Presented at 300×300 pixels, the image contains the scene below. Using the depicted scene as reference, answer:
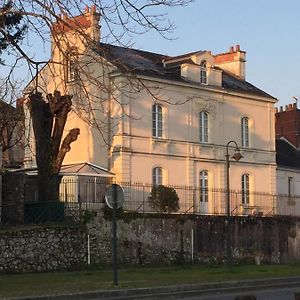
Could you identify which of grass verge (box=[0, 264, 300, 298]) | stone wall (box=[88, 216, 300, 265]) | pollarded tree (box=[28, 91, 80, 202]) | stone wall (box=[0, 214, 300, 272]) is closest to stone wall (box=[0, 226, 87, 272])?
stone wall (box=[0, 214, 300, 272])

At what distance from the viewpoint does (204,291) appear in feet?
77.6

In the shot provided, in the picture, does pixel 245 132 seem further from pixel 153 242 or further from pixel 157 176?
pixel 153 242

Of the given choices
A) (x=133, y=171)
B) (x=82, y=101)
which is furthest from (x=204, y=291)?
(x=133, y=171)

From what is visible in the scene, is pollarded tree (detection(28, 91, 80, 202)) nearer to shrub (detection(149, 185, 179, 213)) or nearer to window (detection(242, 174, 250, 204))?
shrub (detection(149, 185, 179, 213))

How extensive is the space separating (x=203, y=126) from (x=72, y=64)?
1403 inches

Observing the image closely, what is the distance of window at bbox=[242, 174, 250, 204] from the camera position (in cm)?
5256

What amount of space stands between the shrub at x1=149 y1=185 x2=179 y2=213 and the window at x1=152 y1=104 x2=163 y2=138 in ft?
18.6

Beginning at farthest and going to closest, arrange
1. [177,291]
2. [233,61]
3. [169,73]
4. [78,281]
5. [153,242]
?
[233,61], [169,73], [153,242], [78,281], [177,291]

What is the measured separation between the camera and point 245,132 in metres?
54.2

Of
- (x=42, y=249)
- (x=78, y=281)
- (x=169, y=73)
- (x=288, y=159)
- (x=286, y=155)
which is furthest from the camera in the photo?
(x=286, y=155)

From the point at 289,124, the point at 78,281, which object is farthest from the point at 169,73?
the point at 289,124

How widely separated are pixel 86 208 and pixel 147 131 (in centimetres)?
1119

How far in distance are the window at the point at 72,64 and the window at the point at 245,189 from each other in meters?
37.1

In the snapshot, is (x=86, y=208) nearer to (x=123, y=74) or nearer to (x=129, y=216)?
(x=129, y=216)
